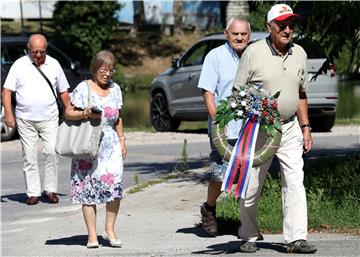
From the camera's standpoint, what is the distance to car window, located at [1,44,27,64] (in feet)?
66.5

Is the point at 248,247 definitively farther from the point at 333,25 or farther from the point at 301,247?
the point at 333,25

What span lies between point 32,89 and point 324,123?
9.19 m

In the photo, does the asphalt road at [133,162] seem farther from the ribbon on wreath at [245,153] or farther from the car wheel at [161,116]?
the ribbon on wreath at [245,153]

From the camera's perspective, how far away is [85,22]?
42.9m

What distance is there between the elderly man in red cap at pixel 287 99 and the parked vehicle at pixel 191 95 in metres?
10.5

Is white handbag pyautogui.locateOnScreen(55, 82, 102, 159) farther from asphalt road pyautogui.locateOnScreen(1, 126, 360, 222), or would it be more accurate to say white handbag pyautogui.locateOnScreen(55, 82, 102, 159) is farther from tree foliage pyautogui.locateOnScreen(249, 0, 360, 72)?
tree foliage pyautogui.locateOnScreen(249, 0, 360, 72)

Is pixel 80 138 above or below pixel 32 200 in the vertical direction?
above

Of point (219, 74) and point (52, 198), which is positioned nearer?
point (219, 74)

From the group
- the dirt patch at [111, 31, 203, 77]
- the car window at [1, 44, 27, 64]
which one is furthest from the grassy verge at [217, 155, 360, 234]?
Result: the dirt patch at [111, 31, 203, 77]

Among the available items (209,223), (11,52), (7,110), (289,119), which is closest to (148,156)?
(7,110)

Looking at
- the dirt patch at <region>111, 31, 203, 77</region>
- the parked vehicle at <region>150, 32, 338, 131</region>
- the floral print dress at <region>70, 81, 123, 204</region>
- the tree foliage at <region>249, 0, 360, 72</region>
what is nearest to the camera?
the floral print dress at <region>70, 81, 123, 204</region>

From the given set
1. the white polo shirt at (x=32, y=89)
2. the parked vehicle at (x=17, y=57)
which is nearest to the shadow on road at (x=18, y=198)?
the white polo shirt at (x=32, y=89)

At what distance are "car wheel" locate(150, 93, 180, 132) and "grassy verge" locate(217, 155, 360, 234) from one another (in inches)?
350

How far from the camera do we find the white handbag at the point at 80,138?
8781 millimetres
